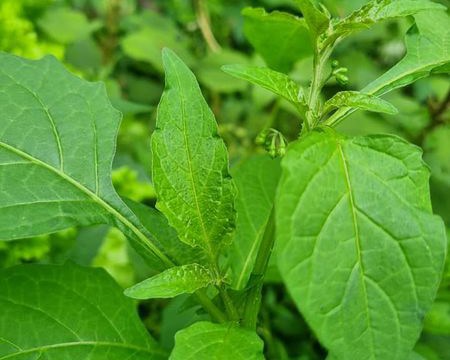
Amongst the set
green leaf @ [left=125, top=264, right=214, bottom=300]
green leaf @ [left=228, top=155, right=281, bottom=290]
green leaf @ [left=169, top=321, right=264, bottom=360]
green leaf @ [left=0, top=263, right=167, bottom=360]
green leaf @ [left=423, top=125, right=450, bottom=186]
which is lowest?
green leaf @ [left=423, top=125, right=450, bottom=186]

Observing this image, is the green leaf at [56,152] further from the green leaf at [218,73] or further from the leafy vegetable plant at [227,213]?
the green leaf at [218,73]

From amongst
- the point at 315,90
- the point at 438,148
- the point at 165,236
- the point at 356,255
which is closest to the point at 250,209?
the point at 165,236

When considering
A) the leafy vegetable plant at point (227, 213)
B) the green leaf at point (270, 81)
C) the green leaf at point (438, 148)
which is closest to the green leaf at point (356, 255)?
the leafy vegetable plant at point (227, 213)

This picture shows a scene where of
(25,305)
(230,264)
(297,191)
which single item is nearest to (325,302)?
(297,191)

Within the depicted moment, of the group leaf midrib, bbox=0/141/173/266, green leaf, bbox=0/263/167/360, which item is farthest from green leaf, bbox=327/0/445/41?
green leaf, bbox=0/263/167/360

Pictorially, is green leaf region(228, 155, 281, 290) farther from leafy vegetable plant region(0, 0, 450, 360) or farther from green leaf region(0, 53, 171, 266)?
green leaf region(0, 53, 171, 266)

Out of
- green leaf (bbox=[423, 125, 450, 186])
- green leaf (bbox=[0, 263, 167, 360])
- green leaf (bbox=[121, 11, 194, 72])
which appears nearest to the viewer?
green leaf (bbox=[0, 263, 167, 360])

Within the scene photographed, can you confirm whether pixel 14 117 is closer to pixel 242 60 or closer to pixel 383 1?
pixel 383 1

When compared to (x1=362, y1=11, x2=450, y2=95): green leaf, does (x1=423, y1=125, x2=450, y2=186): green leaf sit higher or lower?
lower

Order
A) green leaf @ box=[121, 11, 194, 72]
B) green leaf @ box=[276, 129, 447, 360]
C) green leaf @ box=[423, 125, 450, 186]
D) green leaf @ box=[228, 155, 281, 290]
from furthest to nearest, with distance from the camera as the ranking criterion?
1. green leaf @ box=[121, 11, 194, 72]
2. green leaf @ box=[423, 125, 450, 186]
3. green leaf @ box=[228, 155, 281, 290]
4. green leaf @ box=[276, 129, 447, 360]
